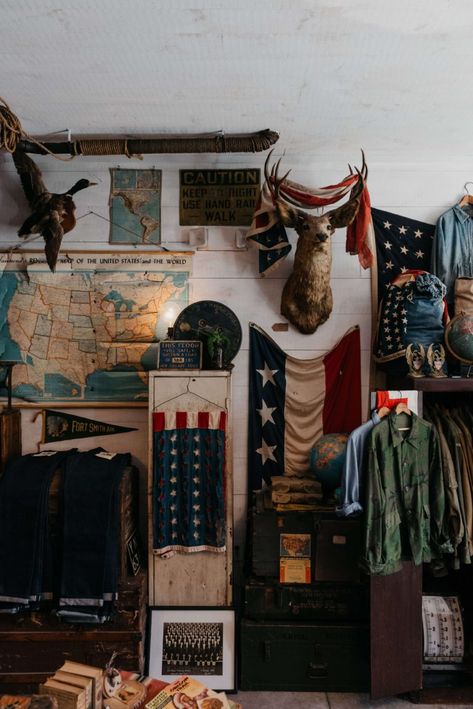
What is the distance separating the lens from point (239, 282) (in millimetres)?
3852

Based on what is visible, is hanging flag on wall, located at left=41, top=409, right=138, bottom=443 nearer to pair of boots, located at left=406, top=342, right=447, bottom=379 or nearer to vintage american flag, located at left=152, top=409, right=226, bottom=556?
vintage american flag, located at left=152, top=409, right=226, bottom=556

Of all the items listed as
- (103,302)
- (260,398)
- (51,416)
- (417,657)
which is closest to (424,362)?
(260,398)

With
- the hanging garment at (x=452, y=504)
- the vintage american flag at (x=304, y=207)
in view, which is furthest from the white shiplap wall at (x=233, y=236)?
the hanging garment at (x=452, y=504)

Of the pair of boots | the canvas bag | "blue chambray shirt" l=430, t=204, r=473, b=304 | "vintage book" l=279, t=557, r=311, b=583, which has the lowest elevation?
"vintage book" l=279, t=557, r=311, b=583

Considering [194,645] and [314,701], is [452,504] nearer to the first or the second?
[314,701]

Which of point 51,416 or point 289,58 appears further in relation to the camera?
point 51,416

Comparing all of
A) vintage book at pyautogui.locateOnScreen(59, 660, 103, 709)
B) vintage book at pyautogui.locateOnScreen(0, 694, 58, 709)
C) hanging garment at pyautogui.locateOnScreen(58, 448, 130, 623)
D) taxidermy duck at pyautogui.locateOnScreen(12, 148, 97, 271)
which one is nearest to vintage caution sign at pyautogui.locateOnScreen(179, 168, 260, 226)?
taxidermy duck at pyautogui.locateOnScreen(12, 148, 97, 271)

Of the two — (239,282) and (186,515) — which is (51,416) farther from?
(239,282)

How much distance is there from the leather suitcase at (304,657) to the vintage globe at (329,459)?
2.88 feet

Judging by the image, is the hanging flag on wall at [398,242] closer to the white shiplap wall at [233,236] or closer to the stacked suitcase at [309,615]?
the white shiplap wall at [233,236]

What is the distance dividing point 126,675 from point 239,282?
2.53 m

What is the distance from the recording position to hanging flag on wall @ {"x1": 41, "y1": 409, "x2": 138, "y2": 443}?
12.5 ft

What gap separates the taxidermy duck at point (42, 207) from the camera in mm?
3514

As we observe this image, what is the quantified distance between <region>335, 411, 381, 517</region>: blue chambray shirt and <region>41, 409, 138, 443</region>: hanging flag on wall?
1.57 m
